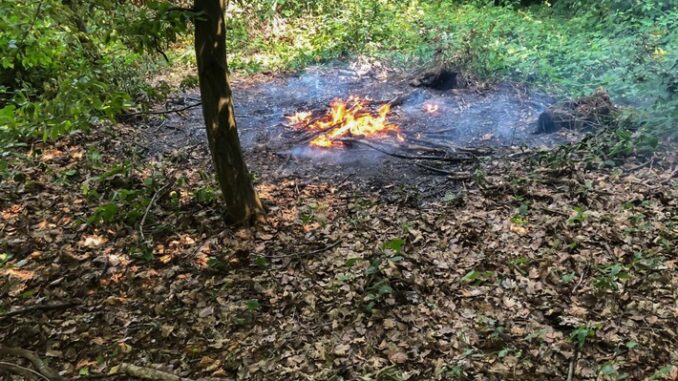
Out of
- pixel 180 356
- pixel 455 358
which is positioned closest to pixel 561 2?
pixel 455 358

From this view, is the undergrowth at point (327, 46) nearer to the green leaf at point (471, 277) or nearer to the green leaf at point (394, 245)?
the green leaf at point (394, 245)

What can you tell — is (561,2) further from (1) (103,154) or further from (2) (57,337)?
(2) (57,337)

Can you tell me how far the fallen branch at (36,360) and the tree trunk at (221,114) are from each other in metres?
2.36

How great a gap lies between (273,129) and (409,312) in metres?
5.09

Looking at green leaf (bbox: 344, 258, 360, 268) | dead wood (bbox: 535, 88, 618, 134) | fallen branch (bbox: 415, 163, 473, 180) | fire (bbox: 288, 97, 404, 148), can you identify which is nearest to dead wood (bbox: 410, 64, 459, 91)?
fire (bbox: 288, 97, 404, 148)

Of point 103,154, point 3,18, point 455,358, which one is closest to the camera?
point 455,358

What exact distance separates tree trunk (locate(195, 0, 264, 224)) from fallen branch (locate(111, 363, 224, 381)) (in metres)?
2.09

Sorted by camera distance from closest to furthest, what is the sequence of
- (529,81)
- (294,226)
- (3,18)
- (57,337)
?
1. (57,337)
2. (3,18)
3. (294,226)
4. (529,81)

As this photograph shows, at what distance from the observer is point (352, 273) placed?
4949 millimetres

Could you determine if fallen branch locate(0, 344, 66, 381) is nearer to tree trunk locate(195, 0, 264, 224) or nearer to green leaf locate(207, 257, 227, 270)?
green leaf locate(207, 257, 227, 270)

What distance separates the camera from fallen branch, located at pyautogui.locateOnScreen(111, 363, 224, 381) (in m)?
3.75

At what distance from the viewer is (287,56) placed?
11977 mm

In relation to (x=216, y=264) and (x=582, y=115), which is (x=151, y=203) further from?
(x=582, y=115)

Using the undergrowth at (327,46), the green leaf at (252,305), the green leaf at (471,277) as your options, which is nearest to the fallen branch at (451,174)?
the green leaf at (471,277)
